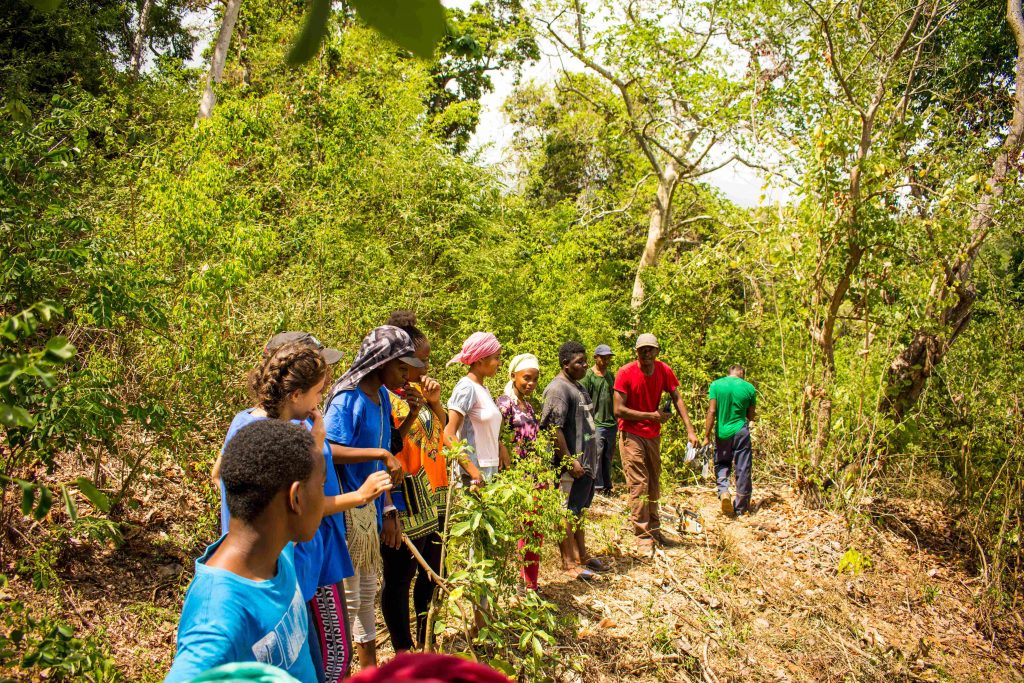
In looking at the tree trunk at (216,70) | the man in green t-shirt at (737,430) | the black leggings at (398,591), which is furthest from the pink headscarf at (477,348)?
the tree trunk at (216,70)

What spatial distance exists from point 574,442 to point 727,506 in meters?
3.31

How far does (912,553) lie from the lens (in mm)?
7855

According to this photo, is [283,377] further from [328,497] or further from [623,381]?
[623,381]

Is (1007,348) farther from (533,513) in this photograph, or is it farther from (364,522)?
(364,522)

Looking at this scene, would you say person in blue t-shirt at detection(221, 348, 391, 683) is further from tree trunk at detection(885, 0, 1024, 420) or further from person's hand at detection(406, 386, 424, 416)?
tree trunk at detection(885, 0, 1024, 420)

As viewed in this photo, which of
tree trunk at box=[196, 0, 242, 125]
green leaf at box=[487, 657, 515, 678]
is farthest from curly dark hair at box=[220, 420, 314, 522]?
tree trunk at box=[196, 0, 242, 125]

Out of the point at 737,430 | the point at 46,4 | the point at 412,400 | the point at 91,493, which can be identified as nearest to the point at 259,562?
the point at 91,493

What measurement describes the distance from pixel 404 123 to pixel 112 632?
903 cm

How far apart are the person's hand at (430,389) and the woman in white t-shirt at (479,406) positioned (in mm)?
160

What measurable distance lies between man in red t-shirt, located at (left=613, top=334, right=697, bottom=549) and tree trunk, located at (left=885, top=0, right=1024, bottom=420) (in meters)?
3.17

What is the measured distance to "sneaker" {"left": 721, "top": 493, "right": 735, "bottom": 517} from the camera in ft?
26.9

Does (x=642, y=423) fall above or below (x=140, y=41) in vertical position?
below

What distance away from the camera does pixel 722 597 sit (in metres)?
6.00

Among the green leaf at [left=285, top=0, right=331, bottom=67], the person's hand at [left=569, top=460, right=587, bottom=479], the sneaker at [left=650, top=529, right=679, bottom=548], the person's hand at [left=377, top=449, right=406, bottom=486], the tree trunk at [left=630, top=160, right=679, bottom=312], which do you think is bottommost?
the sneaker at [left=650, top=529, right=679, bottom=548]
